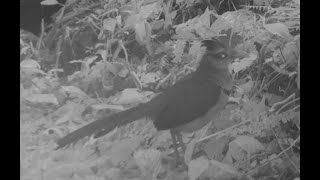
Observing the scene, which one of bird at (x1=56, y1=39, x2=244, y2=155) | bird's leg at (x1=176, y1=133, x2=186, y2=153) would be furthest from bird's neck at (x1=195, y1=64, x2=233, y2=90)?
bird's leg at (x1=176, y1=133, x2=186, y2=153)

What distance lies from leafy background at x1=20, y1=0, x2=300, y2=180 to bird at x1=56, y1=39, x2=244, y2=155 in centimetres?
2

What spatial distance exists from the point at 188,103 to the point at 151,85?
0.13 metres

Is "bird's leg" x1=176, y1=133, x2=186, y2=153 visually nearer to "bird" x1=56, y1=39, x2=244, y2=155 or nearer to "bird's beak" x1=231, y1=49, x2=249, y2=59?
"bird" x1=56, y1=39, x2=244, y2=155

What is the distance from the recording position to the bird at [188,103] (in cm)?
138

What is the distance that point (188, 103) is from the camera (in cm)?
138

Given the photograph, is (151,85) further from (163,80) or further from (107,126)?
(107,126)

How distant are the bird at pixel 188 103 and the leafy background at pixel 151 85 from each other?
2cm

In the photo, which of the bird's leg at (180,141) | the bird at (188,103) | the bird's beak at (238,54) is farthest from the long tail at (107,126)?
the bird's beak at (238,54)

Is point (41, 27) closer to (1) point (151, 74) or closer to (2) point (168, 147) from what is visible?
(1) point (151, 74)

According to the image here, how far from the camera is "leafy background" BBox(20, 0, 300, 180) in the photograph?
4.48 feet

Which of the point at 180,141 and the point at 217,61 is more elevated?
the point at 217,61

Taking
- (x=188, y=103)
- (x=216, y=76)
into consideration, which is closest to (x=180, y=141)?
(x=188, y=103)

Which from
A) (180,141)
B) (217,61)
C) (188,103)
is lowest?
(180,141)

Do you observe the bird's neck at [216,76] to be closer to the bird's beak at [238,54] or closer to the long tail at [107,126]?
the bird's beak at [238,54]
